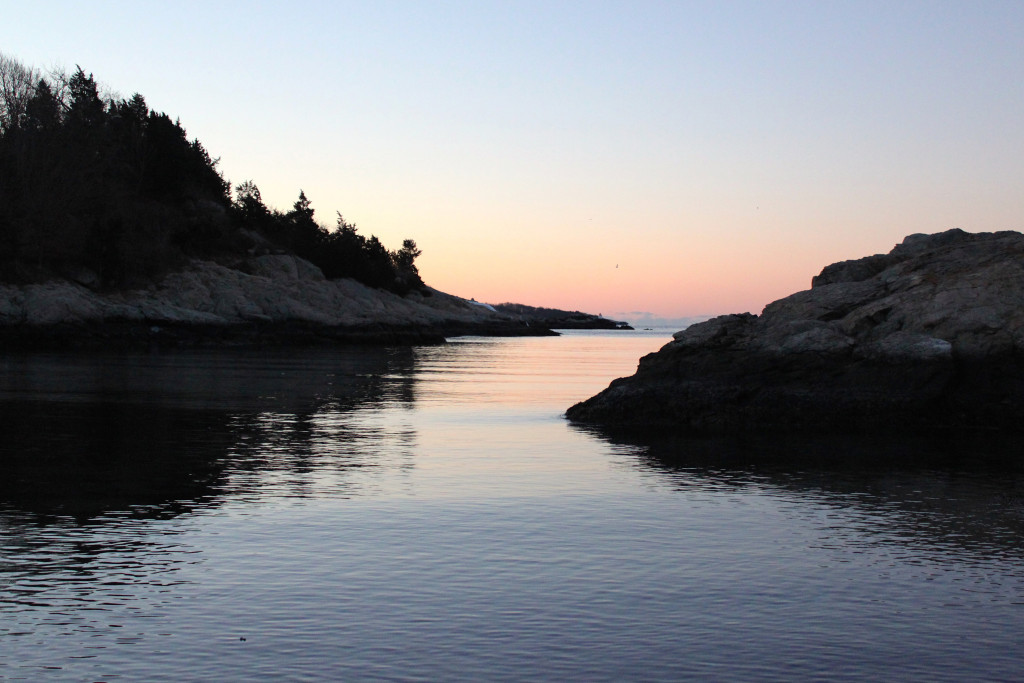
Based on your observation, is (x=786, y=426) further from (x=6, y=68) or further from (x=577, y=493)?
(x=6, y=68)

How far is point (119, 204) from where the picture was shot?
98312mm

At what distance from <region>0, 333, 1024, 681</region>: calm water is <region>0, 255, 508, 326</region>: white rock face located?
49120 mm

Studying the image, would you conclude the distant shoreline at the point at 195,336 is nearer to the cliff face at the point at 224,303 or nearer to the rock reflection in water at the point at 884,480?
the cliff face at the point at 224,303

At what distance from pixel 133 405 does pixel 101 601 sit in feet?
75.5

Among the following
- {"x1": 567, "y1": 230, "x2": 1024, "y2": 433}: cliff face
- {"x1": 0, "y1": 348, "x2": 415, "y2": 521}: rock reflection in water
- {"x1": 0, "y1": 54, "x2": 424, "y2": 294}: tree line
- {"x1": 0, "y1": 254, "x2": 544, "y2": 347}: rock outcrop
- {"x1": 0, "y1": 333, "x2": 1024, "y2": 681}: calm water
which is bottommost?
{"x1": 0, "y1": 333, "x2": 1024, "y2": 681}: calm water

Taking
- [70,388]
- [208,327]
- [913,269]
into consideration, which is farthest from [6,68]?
[913,269]

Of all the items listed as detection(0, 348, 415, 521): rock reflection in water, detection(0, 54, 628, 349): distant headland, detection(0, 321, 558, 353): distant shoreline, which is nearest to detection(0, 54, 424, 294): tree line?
detection(0, 54, 628, 349): distant headland

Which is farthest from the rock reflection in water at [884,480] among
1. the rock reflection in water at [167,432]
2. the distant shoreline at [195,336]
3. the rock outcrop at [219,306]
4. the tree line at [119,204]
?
the tree line at [119,204]

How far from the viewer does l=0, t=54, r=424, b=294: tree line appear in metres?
82.2

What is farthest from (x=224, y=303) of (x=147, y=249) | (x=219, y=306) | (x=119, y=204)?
(x=119, y=204)

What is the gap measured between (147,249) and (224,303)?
8.65 metres

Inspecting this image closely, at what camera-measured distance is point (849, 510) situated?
16719 millimetres

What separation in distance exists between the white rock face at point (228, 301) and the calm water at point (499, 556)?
161 ft

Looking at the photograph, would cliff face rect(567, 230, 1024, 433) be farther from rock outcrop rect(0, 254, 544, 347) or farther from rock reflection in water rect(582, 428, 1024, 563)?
rock outcrop rect(0, 254, 544, 347)
